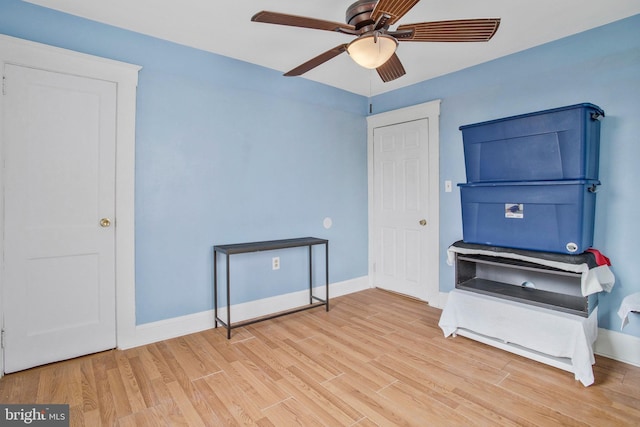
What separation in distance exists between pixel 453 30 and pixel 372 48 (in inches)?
16.7

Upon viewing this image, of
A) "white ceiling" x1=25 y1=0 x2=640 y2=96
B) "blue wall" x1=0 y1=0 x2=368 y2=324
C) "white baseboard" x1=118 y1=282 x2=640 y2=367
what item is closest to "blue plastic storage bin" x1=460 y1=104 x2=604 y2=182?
"white ceiling" x1=25 y1=0 x2=640 y2=96

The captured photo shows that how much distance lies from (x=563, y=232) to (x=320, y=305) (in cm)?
218

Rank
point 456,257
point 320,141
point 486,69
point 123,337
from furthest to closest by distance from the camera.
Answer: point 320,141, point 486,69, point 456,257, point 123,337

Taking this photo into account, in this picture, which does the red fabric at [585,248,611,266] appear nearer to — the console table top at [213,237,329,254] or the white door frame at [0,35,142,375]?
the console table top at [213,237,329,254]

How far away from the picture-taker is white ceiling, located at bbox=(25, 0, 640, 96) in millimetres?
2162

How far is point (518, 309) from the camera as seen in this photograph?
2.35 meters

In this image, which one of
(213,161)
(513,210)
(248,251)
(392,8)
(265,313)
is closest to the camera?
(392,8)

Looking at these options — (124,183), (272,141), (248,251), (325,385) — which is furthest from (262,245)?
(325,385)

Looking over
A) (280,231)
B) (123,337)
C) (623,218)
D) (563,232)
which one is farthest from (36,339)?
(623,218)

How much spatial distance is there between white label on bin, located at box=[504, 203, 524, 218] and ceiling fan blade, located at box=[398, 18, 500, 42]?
4.02 feet

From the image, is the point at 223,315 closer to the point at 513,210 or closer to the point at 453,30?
the point at 513,210

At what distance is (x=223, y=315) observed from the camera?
3.01 metres

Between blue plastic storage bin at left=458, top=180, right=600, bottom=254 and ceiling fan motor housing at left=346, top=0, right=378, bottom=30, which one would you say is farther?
blue plastic storage bin at left=458, top=180, right=600, bottom=254

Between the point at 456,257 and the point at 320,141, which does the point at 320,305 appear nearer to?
the point at 456,257
